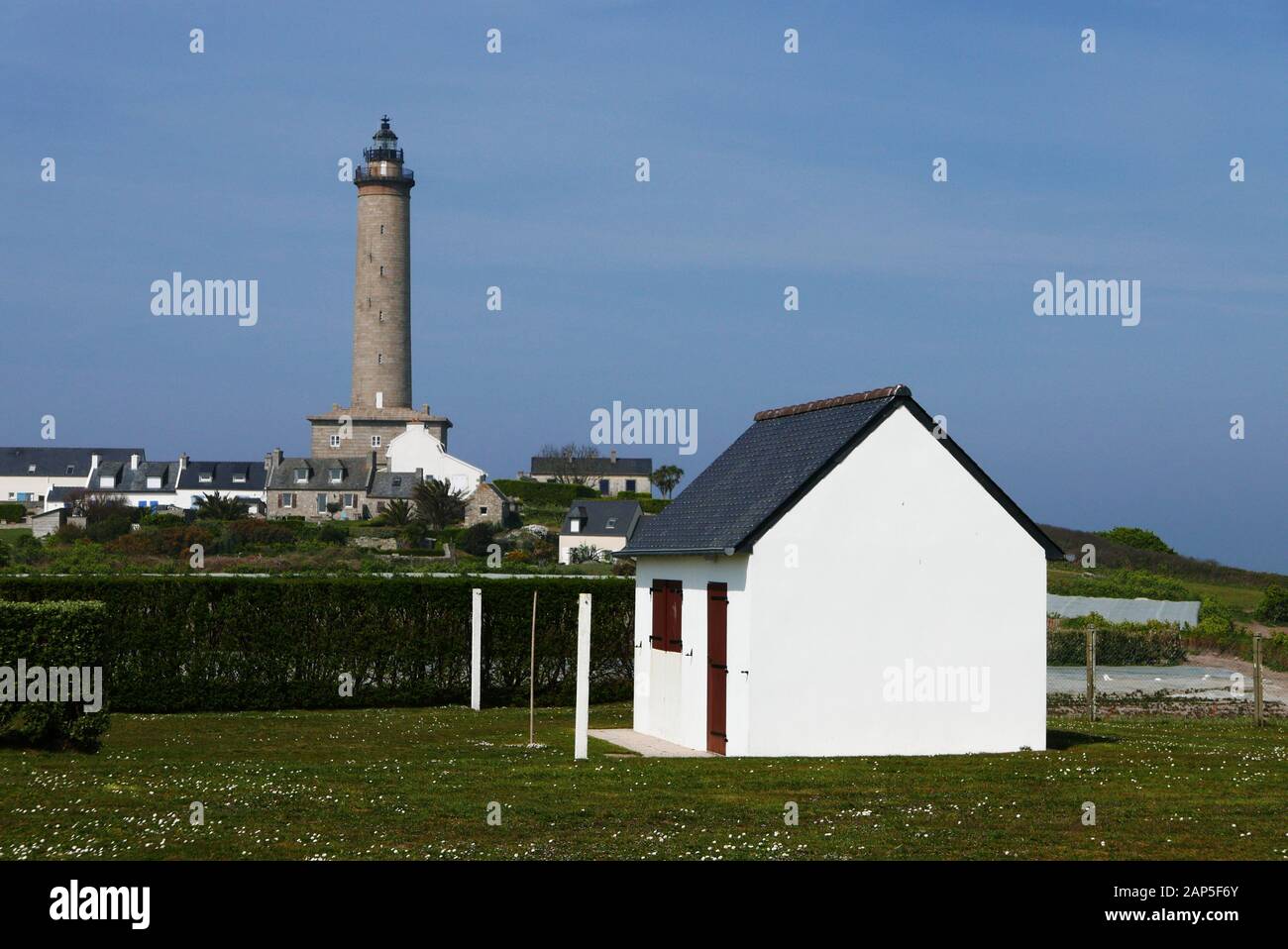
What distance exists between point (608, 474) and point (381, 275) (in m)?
34.4

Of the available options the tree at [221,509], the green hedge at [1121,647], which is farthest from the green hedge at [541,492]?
the green hedge at [1121,647]

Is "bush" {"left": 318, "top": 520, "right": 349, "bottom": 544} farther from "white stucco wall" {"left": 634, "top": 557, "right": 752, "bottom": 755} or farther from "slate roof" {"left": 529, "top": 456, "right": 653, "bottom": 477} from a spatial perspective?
"white stucco wall" {"left": 634, "top": 557, "right": 752, "bottom": 755}

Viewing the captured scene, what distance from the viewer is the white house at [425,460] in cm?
11306

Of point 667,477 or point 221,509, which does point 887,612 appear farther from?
point 667,477

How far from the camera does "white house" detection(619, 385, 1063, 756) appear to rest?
18.6 meters

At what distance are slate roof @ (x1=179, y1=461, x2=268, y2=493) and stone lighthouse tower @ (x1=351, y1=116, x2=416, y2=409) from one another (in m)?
13.1

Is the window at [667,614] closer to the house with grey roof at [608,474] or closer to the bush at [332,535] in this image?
the bush at [332,535]

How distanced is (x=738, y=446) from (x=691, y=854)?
11.5 meters

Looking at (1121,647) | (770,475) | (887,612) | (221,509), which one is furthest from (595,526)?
(887,612)

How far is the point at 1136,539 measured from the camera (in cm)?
6844

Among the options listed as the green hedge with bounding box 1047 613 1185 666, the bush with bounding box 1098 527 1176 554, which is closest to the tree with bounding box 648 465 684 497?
the bush with bounding box 1098 527 1176 554

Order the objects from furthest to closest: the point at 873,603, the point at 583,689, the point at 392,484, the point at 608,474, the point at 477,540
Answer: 1. the point at 608,474
2. the point at 392,484
3. the point at 477,540
4. the point at 873,603
5. the point at 583,689

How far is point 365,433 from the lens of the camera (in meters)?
117
